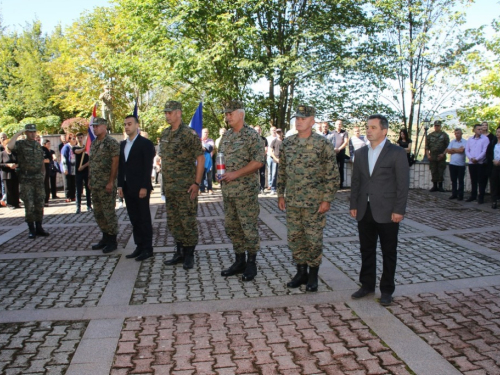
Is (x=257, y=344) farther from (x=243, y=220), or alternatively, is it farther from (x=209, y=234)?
(x=209, y=234)

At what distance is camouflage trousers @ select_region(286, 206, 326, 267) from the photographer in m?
5.27

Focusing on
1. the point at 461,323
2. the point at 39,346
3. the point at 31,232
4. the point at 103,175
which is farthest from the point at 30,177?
the point at 461,323

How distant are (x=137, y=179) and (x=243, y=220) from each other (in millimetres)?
1910

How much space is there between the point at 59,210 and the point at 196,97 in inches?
451

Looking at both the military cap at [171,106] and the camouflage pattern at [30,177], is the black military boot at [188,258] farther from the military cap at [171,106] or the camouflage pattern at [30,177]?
the camouflage pattern at [30,177]

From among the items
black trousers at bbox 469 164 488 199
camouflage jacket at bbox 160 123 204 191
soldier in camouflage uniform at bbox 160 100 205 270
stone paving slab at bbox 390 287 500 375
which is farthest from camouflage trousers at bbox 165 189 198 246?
black trousers at bbox 469 164 488 199

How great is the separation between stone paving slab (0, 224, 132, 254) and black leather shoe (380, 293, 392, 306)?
4.53 metres

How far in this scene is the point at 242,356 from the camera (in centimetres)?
390

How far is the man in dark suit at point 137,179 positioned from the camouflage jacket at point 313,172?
2.47 metres

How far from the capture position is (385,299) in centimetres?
498

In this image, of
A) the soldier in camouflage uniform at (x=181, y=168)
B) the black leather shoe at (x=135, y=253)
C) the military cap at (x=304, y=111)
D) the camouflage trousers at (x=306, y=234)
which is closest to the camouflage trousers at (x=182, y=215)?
the soldier in camouflage uniform at (x=181, y=168)

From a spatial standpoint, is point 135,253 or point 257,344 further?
point 135,253

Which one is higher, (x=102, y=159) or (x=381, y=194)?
(x=102, y=159)

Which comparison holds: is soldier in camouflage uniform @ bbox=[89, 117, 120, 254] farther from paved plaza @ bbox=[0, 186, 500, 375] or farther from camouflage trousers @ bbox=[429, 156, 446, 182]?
camouflage trousers @ bbox=[429, 156, 446, 182]
